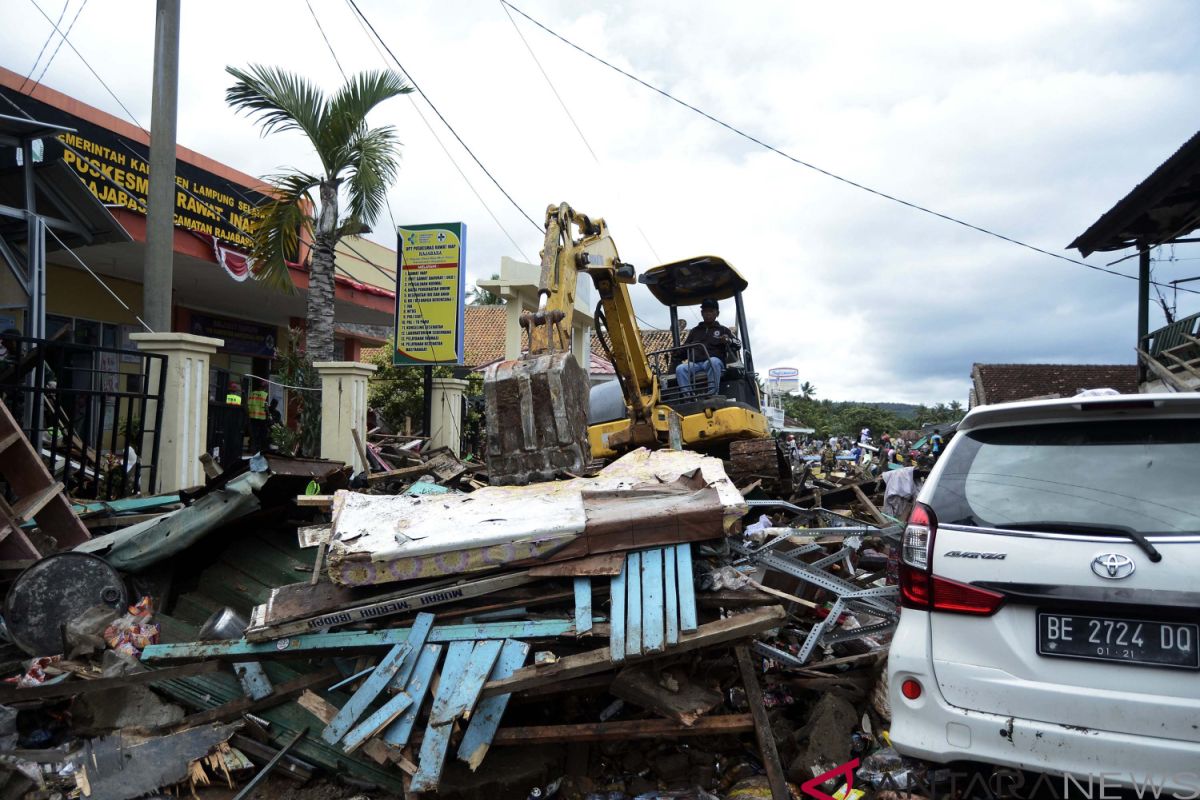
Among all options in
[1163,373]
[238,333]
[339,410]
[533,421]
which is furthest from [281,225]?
[1163,373]

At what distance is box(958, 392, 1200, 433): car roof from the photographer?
267 cm

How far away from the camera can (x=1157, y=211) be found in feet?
47.9

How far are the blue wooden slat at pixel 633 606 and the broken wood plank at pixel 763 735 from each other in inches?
23.5

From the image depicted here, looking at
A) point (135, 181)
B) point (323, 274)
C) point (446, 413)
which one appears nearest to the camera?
point (323, 274)

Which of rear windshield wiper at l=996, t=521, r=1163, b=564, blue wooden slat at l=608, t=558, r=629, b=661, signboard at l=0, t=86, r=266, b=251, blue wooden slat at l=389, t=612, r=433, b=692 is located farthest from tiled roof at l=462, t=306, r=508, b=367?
rear windshield wiper at l=996, t=521, r=1163, b=564

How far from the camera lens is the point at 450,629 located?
380 centimetres

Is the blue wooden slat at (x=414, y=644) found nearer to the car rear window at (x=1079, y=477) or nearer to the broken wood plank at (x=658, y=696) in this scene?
the broken wood plank at (x=658, y=696)

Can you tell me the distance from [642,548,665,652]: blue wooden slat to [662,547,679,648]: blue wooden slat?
0.03 m

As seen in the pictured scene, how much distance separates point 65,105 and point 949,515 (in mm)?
13807

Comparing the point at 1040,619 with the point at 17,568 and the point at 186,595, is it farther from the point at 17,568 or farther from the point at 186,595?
the point at 17,568

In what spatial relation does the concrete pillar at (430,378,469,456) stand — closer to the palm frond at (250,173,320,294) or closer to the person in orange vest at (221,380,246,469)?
the palm frond at (250,173,320,294)

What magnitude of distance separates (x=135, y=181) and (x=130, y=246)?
146cm

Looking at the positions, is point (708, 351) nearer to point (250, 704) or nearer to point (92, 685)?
point (250, 704)

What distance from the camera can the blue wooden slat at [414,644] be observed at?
3.67 metres
